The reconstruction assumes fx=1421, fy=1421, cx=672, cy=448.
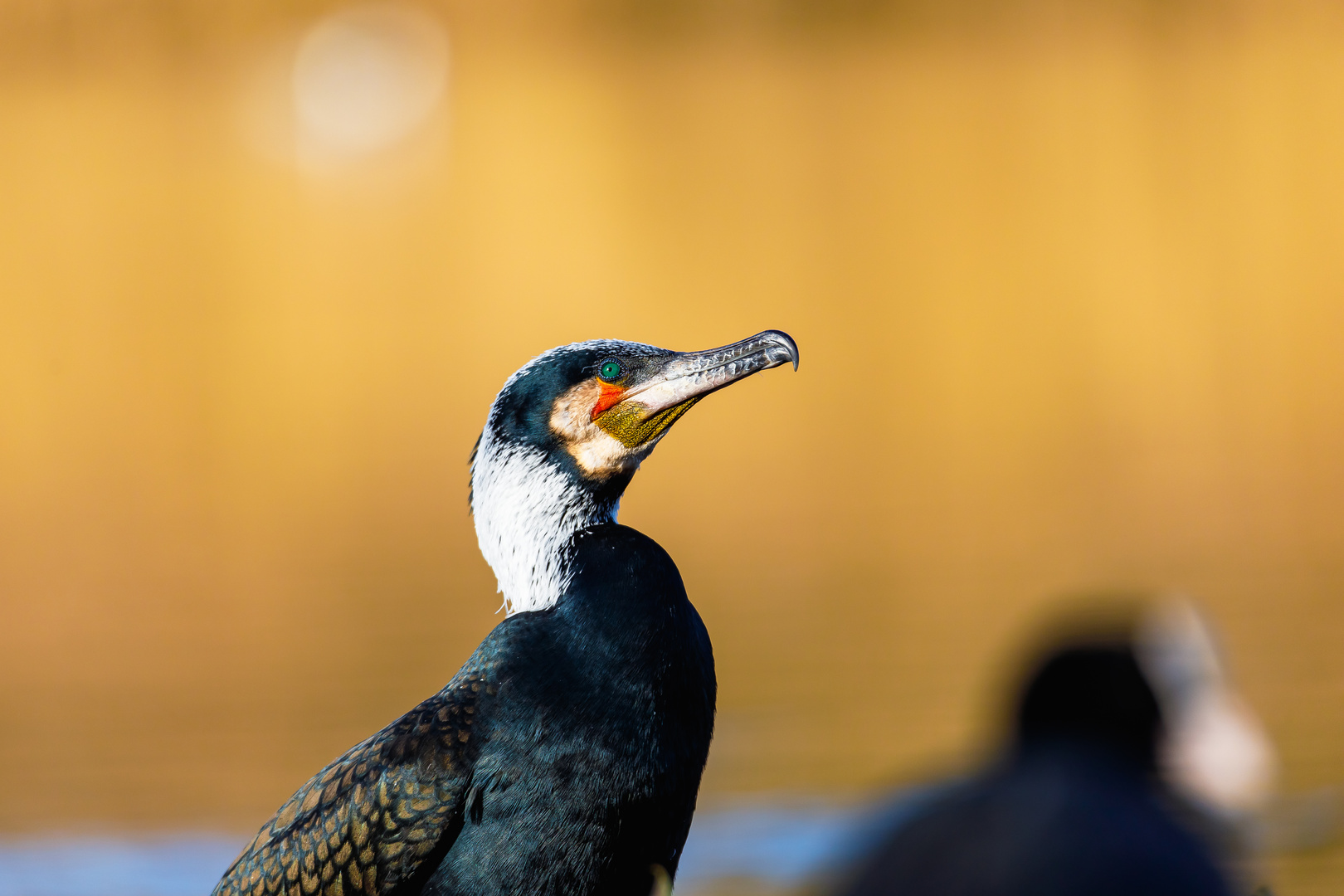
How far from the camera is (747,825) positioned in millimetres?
6559

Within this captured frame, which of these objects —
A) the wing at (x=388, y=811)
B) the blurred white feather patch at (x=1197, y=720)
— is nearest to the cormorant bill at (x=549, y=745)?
the wing at (x=388, y=811)

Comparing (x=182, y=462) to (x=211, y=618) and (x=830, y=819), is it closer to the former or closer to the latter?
(x=211, y=618)

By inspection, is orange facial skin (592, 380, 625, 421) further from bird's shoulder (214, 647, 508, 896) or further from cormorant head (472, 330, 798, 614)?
bird's shoulder (214, 647, 508, 896)

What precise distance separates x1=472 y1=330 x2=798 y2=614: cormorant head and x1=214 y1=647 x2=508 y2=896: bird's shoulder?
29cm

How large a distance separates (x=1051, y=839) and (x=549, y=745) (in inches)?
62.6

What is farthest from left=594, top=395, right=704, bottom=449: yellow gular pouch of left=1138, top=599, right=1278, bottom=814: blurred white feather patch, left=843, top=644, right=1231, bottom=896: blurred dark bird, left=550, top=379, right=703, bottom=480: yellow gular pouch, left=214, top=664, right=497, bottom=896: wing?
left=843, top=644, right=1231, bottom=896: blurred dark bird

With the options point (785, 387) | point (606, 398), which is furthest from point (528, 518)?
point (785, 387)

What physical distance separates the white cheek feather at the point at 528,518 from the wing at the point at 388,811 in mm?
297

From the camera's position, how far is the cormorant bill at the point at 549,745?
10.3 ft

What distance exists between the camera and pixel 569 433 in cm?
364

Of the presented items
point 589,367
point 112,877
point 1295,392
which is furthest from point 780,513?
point 589,367

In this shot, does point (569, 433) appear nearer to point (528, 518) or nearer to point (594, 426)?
point (594, 426)

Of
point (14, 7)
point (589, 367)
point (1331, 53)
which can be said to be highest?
point (14, 7)

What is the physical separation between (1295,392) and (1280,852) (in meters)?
14.2
